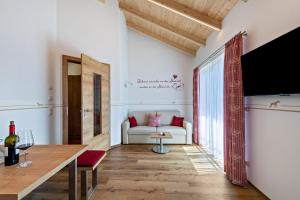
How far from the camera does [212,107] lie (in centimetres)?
393

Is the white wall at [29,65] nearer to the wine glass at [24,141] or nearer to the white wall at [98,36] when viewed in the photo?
the white wall at [98,36]

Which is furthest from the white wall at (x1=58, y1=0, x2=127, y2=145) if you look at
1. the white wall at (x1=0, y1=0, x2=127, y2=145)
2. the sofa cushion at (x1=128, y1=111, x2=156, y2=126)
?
the sofa cushion at (x1=128, y1=111, x2=156, y2=126)

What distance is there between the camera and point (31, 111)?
8.93ft

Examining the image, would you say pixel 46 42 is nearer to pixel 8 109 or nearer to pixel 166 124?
pixel 8 109

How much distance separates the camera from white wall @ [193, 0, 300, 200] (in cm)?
173

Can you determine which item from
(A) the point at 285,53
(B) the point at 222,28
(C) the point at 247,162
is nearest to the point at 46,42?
(B) the point at 222,28

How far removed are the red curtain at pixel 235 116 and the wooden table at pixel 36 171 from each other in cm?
206

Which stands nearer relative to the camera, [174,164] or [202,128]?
[174,164]

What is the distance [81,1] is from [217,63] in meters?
3.13

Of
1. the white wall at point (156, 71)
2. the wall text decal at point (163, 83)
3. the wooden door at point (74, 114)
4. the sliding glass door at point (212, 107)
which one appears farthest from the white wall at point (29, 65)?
the sliding glass door at point (212, 107)

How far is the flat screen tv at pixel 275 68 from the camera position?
5.06 ft

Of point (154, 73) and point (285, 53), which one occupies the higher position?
point (154, 73)

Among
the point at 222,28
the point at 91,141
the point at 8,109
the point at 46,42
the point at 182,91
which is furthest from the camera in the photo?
the point at 182,91

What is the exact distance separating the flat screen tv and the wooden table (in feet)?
6.61
